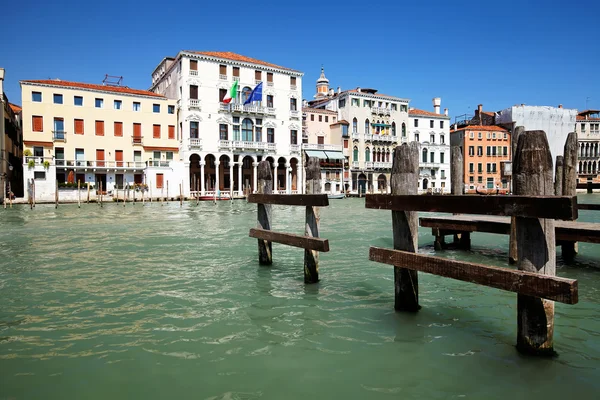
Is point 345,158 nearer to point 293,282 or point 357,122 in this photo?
point 357,122

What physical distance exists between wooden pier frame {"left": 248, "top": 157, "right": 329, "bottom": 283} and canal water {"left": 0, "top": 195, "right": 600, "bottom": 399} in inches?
16.9

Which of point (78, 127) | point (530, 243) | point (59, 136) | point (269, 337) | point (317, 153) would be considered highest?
point (78, 127)

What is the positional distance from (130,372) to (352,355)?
1.87 m

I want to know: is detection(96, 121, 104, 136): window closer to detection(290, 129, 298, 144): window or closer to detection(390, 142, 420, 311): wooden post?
detection(290, 129, 298, 144): window

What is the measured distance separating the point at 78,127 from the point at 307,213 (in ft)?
121

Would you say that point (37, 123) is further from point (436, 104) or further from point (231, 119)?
point (436, 104)

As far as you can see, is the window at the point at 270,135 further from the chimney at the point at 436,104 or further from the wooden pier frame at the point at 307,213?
the wooden pier frame at the point at 307,213

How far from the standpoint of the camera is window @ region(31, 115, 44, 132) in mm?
35969

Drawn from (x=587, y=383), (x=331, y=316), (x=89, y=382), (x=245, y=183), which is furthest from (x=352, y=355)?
(x=245, y=183)

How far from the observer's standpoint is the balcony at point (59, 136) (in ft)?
120

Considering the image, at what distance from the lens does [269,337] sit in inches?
177

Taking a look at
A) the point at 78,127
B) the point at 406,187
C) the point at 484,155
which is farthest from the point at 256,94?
the point at 406,187

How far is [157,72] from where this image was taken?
5000cm

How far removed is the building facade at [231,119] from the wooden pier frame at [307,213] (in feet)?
114
